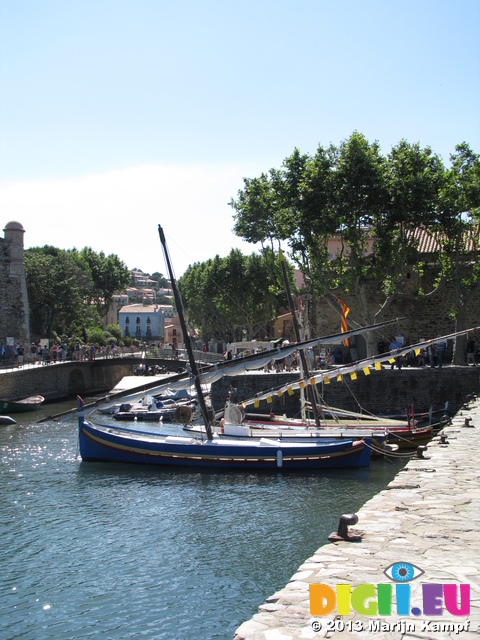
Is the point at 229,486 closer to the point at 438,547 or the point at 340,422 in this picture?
the point at 340,422

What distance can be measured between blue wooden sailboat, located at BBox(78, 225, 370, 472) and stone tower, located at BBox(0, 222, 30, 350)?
27.5 meters

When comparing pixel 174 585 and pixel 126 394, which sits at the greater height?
pixel 126 394

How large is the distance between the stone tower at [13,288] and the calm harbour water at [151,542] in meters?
26.5

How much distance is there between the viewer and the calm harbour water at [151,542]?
9672 mm

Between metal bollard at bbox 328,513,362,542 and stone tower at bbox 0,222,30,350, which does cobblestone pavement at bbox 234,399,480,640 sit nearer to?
metal bollard at bbox 328,513,362,542

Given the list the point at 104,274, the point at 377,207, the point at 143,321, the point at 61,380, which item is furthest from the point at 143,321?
the point at 377,207

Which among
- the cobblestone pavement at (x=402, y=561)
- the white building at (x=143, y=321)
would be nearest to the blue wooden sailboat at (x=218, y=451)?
the cobblestone pavement at (x=402, y=561)

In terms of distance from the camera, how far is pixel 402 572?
632 cm

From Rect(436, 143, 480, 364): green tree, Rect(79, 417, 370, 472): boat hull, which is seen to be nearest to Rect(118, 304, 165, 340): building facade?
Rect(436, 143, 480, 364): green tree

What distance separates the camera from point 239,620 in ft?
30.7

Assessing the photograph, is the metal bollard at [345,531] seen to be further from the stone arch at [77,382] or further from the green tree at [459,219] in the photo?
the stone arch at [77,382]

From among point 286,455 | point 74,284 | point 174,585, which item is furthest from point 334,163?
point 74,284

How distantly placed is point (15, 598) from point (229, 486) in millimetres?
8699

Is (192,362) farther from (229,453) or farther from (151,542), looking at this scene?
(151,542)
